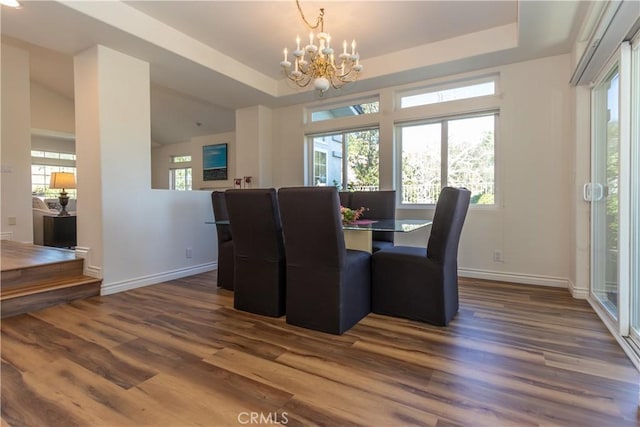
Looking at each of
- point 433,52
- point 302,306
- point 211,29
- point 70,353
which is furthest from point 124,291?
point 433,52

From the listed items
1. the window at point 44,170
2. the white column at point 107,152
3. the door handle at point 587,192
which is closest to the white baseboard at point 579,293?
the door handle at point 587,192

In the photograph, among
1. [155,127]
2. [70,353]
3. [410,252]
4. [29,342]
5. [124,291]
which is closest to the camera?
[70,353]

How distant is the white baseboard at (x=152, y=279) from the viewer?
3.25 m

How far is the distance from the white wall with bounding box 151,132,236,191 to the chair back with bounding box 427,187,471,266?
6.52 m

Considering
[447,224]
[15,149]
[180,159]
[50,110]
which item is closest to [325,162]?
[447,224]

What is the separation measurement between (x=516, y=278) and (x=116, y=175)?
4430 millimetres

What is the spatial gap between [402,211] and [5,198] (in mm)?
5562

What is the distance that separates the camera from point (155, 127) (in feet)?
29.0

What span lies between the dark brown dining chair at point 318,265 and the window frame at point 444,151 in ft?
6.97

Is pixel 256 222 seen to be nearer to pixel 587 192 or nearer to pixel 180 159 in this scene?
pixel 587 192

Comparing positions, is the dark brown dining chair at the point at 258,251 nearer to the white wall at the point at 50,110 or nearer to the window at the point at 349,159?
the window at the point at 349,159

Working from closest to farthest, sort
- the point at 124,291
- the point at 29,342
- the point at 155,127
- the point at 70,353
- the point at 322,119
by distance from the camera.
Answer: the point at 70,353 → the point at 29,342 → the point at 124,291 → the point at 322,119 → the point at 155,127

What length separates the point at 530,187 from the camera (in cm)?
353

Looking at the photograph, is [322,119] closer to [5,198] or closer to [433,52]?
[433,52]
